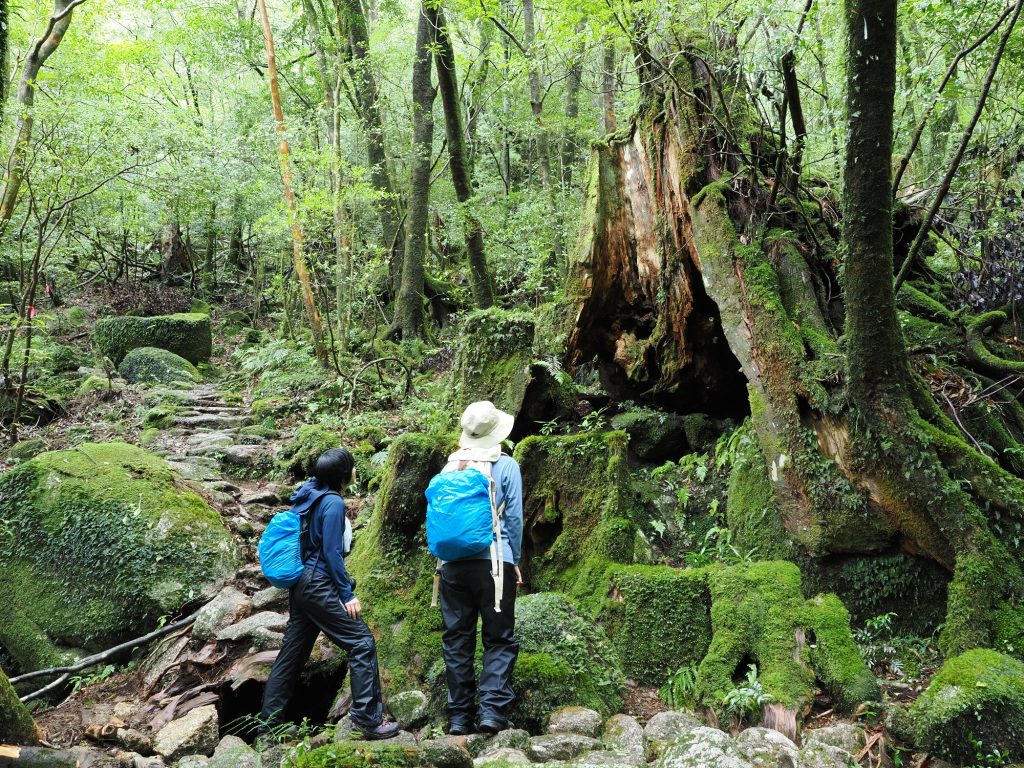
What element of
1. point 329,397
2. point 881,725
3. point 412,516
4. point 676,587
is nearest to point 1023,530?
point 881,725

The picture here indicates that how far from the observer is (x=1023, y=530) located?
4984 millimetres

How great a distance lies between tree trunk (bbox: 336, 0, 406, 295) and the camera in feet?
55.1

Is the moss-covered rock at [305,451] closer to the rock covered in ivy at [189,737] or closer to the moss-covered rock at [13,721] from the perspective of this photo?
the rock covered in ivy at [189,737]

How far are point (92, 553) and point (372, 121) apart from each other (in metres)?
15.0

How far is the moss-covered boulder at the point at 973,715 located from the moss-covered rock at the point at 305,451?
297 inches

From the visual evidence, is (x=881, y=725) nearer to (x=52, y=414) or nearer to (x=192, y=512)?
(x=192, y=512)

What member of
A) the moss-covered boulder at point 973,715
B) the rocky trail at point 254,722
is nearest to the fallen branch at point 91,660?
the rocky trail at point 254,722

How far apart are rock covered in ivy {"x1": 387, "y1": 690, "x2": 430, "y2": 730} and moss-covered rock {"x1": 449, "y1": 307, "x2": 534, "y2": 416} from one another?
10.7 ft

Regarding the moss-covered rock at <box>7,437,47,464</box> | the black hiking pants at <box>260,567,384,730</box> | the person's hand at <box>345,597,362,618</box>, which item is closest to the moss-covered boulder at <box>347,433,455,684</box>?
the black hiking pants at <box>260,567,384,730</box>

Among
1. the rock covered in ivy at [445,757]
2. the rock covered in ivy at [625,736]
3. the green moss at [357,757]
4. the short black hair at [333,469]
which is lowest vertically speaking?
the rock covered in ivy at [625,736]

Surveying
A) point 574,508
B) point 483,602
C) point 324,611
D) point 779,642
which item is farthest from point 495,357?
point 779,642

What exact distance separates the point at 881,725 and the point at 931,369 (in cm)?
384

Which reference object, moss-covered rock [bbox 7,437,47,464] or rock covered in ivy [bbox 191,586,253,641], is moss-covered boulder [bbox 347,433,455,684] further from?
moss-covered rock [bbox 7,437,47,464]

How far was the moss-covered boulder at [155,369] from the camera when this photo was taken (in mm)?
15586
